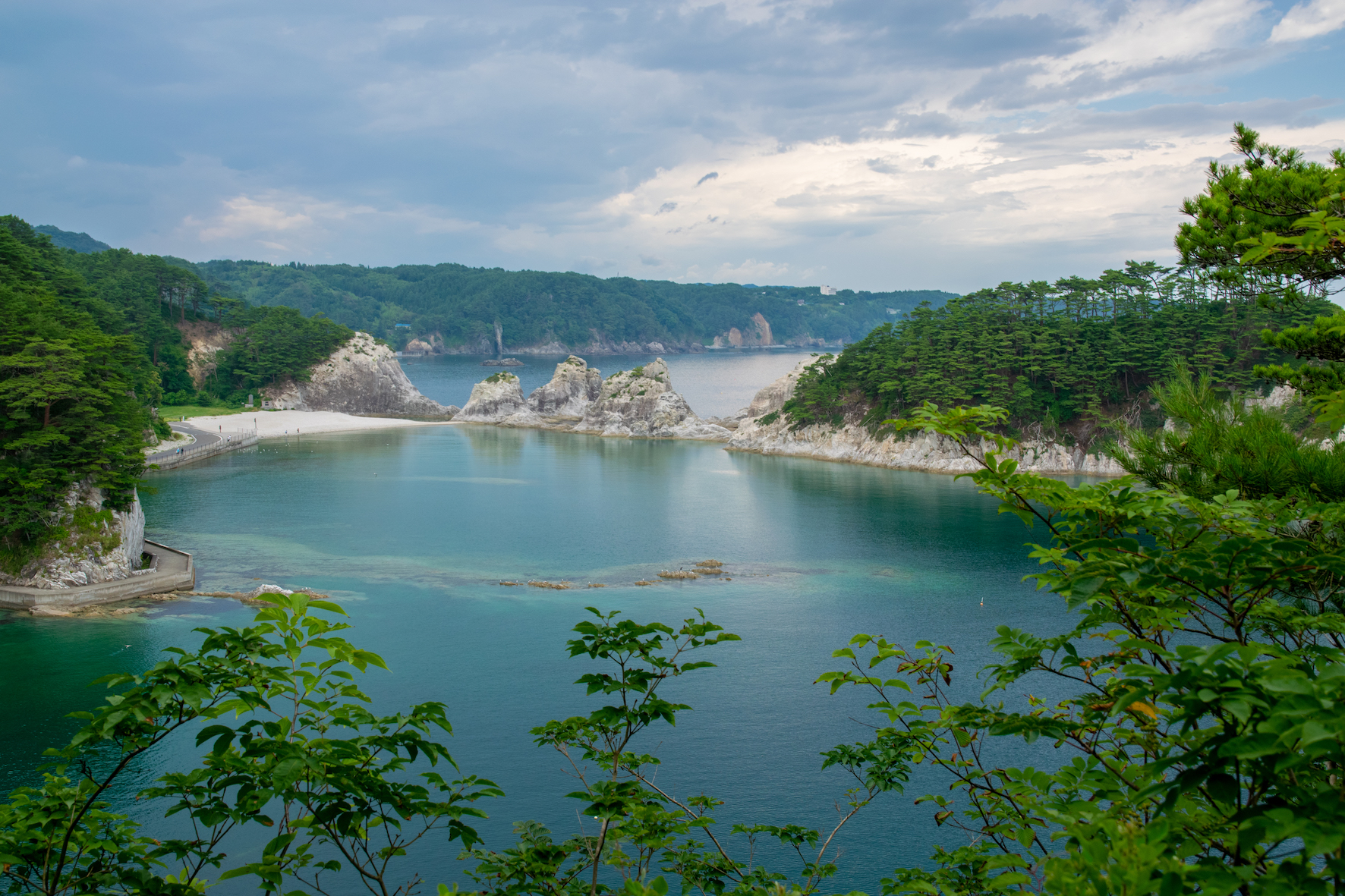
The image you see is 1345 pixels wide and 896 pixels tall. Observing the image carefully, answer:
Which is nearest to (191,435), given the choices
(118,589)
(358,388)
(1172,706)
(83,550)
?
(358,388)

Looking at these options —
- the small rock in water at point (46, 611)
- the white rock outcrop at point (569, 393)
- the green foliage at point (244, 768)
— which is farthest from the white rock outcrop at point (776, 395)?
the green foliage at point (244, 768)

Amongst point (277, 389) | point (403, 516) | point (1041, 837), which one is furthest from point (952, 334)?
point (277, 389)

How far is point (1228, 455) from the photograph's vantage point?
866 cm

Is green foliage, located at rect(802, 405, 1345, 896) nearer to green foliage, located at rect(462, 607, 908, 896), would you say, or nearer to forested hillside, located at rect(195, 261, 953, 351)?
green foliage, located at rect(462, 607, 908, 896)

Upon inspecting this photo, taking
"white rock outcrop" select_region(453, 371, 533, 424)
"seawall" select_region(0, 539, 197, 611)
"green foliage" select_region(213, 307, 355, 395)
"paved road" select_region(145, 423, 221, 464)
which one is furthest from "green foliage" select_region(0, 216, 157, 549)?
"green foliage" select_region(213, 307, 355, 395)

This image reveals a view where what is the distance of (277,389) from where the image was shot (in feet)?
270

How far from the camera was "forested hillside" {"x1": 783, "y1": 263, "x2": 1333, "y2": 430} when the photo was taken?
49312mm

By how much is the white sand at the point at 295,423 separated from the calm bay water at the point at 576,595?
604 inches

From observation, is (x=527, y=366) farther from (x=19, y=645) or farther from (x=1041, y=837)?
(x=1041, y=837)

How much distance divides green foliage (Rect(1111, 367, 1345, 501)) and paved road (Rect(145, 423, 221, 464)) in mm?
55621

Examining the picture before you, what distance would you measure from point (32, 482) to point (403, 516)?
1724cm

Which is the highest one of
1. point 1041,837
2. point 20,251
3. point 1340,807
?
point 20,251

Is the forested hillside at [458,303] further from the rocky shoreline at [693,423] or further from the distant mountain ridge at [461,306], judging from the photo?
the rocky shoreline at [693,423]

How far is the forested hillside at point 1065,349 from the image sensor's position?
162 feet
